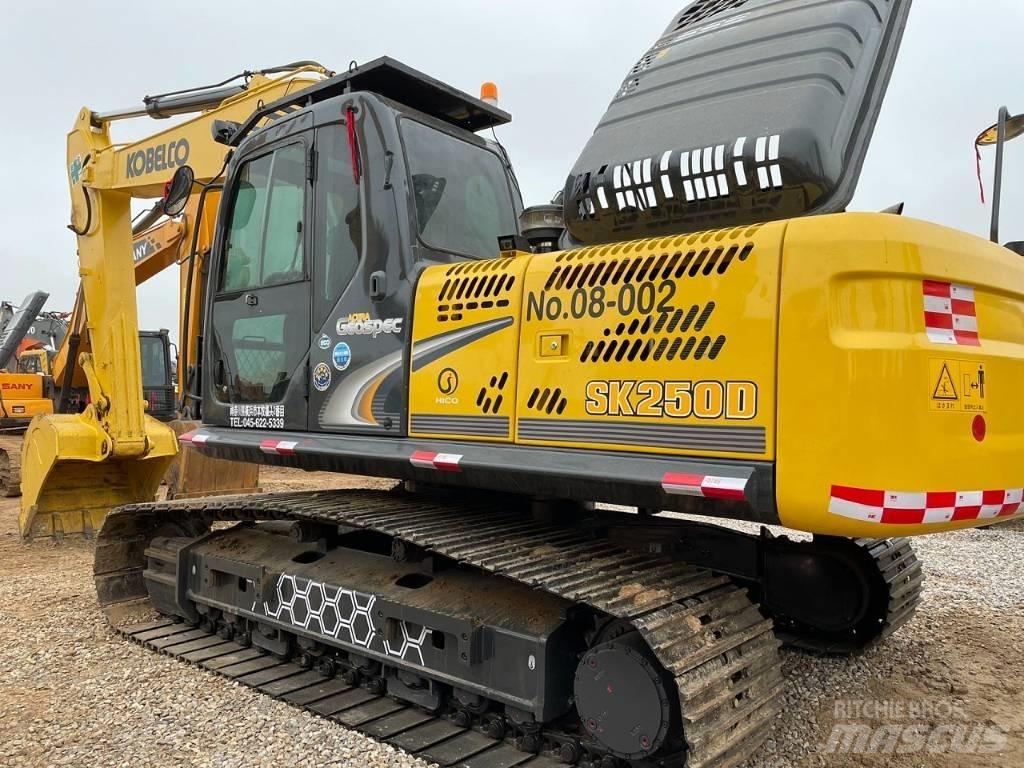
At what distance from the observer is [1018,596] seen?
230 inches

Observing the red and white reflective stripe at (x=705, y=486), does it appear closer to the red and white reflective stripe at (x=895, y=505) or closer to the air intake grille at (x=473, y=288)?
the red and white reflective stripe at (x=895, y=505)

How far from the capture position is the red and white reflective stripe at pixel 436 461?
3172 mm

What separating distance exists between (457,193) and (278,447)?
1539 mm

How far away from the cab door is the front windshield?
0.58m

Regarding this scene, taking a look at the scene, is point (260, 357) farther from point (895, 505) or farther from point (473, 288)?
point (895, 505)

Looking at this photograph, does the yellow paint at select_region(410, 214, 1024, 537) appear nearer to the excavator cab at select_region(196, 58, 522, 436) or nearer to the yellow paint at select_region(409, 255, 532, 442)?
the yellow paint at select_region(409, 255, 532, 442)

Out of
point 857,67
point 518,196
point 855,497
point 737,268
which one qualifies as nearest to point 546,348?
point 737,268

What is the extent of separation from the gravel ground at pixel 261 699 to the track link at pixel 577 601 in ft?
0.70

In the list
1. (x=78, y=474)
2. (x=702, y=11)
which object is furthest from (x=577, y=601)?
(x=78, y=474)

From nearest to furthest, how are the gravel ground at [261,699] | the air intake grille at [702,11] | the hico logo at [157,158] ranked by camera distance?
1. the gravel ground at [261,699]
2. the air intake grille at [702,11]
3. the hico logo at [157,158]

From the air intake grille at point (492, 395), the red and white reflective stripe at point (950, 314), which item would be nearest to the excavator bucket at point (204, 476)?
the air intake grille at point (492, 395)

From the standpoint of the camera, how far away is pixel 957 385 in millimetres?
2352

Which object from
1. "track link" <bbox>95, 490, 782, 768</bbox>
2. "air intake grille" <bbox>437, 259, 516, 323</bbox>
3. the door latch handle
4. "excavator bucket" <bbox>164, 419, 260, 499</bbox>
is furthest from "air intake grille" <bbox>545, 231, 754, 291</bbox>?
"excavator bucket" <bbox>164, 419, 260, 499</bbox>

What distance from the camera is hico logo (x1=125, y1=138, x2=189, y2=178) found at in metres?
5.83
